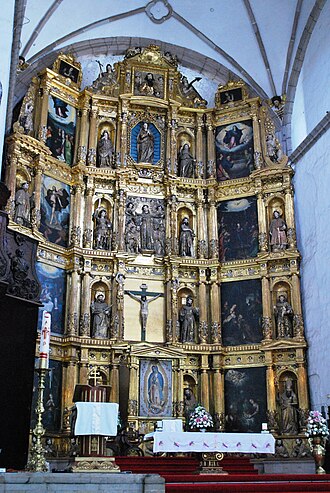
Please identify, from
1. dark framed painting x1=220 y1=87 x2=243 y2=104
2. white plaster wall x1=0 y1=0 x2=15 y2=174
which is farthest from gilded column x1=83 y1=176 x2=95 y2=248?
white plaster wall x1=0 y1=0 x2=15 y2=174

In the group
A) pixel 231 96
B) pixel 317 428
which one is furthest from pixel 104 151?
pixel 317 428

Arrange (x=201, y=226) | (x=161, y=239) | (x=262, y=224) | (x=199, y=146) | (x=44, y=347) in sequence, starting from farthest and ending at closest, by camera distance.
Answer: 1. (x=199, y=146)
2. (x=201, y=226)
3. (x=161, y=239)
4. (x=262, y=224)
5. (x=44, y=347)

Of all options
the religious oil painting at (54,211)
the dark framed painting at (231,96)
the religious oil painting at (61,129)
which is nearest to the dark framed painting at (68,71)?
the religious oil painting at (61,129)

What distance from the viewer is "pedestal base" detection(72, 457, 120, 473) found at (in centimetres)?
947

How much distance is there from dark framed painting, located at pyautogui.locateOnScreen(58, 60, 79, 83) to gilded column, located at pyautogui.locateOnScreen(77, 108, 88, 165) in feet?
4.04

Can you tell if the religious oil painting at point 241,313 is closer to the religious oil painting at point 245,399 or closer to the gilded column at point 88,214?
the religious oil painting at point 245,399

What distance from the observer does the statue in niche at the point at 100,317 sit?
1844 cm

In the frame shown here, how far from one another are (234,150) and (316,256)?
16.4ft

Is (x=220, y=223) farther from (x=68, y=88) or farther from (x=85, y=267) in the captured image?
(x=68, y=88)

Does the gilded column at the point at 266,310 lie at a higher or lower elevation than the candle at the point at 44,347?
higher

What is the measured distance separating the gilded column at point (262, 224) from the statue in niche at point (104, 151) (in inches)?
198

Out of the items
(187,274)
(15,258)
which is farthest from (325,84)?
(15,258)

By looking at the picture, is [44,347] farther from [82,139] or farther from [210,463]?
[82,139]

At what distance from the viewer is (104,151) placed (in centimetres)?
2058
